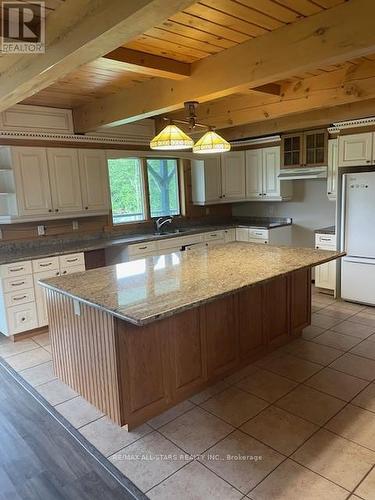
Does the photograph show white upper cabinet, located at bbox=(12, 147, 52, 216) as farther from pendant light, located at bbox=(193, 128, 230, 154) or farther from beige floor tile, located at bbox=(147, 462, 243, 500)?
beige floor tile, located at bbox=(147, 462, 243, 500)

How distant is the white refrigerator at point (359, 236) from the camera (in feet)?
14.4

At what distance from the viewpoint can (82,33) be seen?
1831 millimetres

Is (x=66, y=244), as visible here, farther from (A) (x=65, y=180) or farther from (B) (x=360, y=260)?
(B) (x=360, y=260)

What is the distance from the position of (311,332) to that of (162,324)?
82.4 inches

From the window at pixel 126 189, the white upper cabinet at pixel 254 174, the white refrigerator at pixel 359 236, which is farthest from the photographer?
the white upper cabinet at pixel 254 174

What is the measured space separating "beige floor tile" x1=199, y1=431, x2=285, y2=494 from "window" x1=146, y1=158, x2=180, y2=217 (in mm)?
3882

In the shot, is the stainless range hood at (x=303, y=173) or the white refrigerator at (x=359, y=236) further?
the stainless range hood at (x=303, y=173)

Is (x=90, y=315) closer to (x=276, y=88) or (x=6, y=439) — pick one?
(x=6, y=439)

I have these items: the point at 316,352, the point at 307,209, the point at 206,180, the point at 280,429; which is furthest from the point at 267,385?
the point at 206,180

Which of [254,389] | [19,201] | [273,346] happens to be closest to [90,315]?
[254,389]

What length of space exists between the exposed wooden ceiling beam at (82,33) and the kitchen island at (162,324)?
53.2 inches

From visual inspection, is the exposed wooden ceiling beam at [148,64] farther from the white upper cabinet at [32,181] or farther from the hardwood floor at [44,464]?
the hardwood floor at [44,464]

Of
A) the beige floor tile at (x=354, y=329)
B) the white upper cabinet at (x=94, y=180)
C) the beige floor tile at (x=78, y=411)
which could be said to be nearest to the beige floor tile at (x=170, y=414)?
the beige floor tile at (x=78, y=411)

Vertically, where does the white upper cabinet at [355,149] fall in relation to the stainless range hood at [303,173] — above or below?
above
